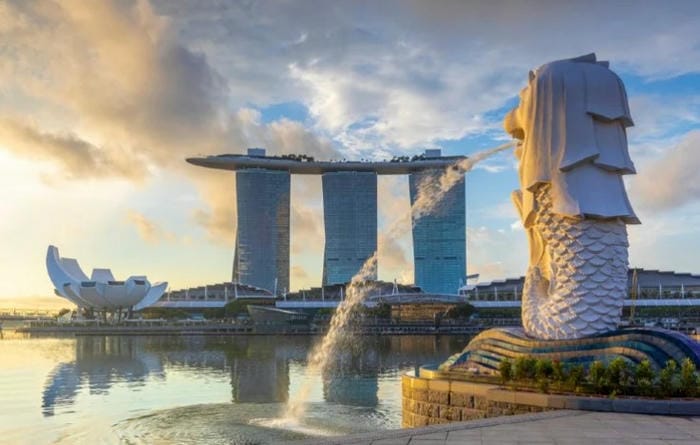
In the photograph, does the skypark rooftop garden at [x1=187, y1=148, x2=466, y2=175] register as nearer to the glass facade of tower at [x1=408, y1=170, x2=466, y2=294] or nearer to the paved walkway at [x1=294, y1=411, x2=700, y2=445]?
the glass facade of tower at [x1=408, y1=170, x2=466, y2=294]

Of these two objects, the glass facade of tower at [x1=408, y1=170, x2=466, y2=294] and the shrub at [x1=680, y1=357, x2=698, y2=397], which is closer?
the shrub at [x1=680, y1=357, x2=698, y2=397]

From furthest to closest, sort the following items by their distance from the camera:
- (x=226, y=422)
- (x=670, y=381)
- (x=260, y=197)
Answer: (x=260, y=197)
(x=226, y=422)
(x=670, y=381)

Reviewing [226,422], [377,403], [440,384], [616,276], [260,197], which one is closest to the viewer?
[440,384]

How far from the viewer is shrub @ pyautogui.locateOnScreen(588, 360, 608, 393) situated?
14.2 meters

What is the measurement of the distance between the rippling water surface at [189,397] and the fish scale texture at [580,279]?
17.0 feet

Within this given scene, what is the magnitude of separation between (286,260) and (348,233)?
1208cm

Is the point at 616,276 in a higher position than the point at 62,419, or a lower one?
higher


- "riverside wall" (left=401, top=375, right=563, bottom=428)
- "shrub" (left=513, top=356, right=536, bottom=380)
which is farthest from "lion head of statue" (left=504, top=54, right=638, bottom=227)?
"riverside wall" (left=401, top=375, right=563, bottom=428)

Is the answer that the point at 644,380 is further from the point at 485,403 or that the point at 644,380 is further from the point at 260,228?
the point at 260,228

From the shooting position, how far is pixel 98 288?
101 metres

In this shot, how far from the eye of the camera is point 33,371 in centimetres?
3856

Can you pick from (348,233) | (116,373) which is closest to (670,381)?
(116,373)

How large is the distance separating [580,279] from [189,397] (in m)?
15.3

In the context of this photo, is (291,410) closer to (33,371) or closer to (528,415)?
(528,415)
